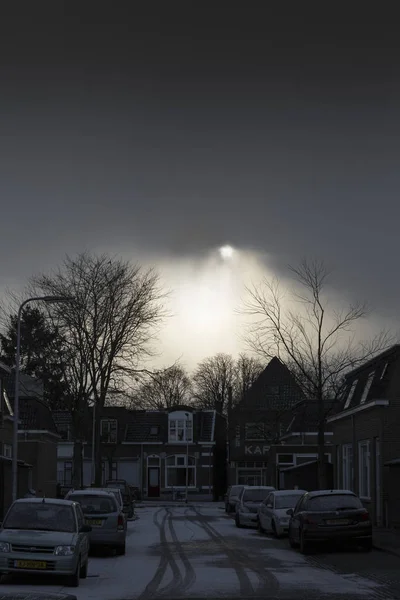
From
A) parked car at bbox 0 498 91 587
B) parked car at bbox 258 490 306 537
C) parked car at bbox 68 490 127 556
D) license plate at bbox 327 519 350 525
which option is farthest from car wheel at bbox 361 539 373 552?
parked car at bbox 0 498 91 587

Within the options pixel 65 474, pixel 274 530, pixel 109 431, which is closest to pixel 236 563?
pixel 274 530

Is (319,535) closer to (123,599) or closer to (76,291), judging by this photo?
→ (123,599)

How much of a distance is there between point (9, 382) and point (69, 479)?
95.6 ft

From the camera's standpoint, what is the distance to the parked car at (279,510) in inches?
1220

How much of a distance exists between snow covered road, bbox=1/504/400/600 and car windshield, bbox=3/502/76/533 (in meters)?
1.05

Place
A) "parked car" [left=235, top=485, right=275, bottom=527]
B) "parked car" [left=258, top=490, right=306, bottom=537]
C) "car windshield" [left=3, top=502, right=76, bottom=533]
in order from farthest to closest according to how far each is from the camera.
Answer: "parked car" [left=235, top=485, right=275, bottom=527] < "parked car" [left=258, top=490, right=306, bottom=537] < "car windshield" [left=3, top=502, right=76, bottom=533]

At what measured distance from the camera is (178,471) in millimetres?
84750

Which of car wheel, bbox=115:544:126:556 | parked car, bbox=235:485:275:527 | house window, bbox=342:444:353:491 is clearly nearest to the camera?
car wheel, bbox=115:544:126:556

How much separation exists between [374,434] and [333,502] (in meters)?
11.9

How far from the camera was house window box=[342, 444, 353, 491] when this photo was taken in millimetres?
41844

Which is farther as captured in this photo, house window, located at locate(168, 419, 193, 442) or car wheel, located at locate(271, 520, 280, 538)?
house window, located at locate(168, 419, 193, 442)

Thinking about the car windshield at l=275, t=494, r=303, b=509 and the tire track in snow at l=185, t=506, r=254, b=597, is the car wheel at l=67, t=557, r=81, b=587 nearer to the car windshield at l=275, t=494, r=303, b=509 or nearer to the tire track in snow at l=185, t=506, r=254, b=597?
the tire track in snow at l=185, t=506, r=254, b=597

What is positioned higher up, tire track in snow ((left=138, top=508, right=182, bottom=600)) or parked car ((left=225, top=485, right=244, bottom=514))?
parked car ((left=225, top=485, right=244, bottom=514))

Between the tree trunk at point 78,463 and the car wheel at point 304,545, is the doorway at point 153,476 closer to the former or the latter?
the tree trunk at point 78,463
